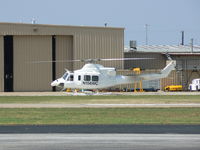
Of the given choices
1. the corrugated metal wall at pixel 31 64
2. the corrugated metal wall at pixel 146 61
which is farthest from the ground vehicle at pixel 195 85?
the corrugated metal wall at pixel 31 64

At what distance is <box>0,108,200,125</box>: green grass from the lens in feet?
87.1

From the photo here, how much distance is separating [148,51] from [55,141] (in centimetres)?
4947

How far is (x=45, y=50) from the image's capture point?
6031cm

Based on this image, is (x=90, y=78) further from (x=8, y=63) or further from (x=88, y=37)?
(x=8, y=63)

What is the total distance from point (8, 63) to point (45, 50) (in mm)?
4004

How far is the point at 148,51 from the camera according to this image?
66.9 m

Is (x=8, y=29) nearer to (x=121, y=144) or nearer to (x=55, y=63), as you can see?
(x=55, y=63)

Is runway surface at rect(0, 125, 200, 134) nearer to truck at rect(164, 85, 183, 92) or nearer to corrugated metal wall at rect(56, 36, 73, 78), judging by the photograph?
corrugated metal wall at rect(56, 36, 73, 78)

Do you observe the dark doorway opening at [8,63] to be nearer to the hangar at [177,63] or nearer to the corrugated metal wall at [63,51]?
the corrugated metal wall at [63,51]

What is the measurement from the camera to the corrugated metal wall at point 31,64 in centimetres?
5966

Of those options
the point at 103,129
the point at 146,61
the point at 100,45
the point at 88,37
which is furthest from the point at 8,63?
the point at 103,129

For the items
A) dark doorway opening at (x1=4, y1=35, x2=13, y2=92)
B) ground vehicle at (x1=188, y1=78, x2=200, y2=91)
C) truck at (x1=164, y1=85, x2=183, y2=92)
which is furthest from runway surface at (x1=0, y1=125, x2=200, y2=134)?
truck at (x1=164, y1=85, x2=183, y2=92)

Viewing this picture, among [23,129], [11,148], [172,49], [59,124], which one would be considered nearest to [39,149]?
[11,148]

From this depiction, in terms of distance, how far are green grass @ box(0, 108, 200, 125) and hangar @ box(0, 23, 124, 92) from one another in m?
→ 25.4
